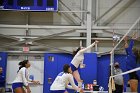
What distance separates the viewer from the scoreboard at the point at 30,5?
12.4m

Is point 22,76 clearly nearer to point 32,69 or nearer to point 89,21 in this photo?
point 32,69

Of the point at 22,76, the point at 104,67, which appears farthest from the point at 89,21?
the point at 22,76

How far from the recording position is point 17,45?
43.0 feet

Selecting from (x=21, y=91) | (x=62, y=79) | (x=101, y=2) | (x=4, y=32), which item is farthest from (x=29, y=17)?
(x=62, y=79)

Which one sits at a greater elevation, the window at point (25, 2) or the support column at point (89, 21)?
the window at point (25, 2)

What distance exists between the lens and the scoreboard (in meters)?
12.4

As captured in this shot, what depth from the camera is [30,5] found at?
12.4 meters

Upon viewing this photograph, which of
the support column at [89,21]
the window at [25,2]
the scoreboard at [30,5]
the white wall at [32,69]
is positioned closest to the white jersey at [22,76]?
the white wall at [32,69]

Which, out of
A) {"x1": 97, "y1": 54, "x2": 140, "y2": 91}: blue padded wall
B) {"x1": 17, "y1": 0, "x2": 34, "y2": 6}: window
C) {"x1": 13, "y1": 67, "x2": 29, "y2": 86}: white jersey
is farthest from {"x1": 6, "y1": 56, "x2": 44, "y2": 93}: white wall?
{"x1": 13, "y1": 67, "x2": 29, "y2": 86}: white jersey

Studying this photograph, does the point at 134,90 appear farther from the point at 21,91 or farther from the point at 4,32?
the point at 4,32

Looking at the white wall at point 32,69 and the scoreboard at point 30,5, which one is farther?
the white wall at point 32,69

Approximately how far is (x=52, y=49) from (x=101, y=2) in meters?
3.14

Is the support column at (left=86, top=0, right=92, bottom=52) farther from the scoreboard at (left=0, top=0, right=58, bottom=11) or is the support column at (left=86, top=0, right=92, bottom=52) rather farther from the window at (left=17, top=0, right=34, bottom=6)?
the window at (left=17, top=0, right=34, bottom=6)

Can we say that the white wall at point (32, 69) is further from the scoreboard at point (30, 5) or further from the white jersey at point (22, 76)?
the white jersey at point (22, 76)
